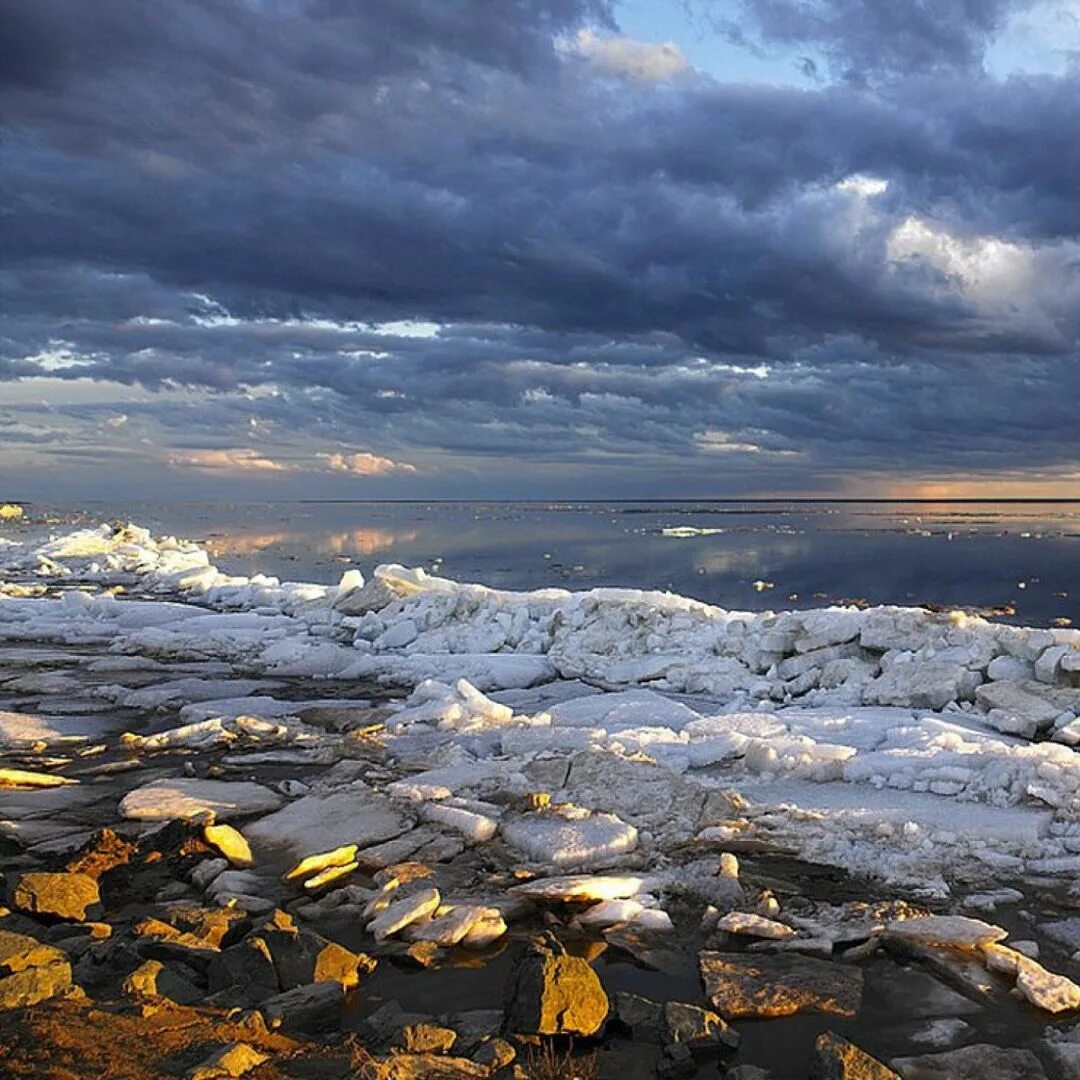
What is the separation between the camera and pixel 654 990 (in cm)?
417

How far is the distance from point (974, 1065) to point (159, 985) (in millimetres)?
3139

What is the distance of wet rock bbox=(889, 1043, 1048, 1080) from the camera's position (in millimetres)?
3471

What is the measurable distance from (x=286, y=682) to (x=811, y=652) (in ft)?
20.4

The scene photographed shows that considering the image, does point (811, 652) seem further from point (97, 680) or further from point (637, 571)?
point (637, 571)

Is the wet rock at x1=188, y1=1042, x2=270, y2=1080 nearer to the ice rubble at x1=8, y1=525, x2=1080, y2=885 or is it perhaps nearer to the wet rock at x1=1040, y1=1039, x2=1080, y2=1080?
the ice rubble at x1=8, y1=525, x2=1080, y2=885

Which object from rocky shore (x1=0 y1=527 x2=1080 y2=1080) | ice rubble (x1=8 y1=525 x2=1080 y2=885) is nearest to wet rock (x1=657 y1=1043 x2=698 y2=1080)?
rocky shore (x1=0 y1=527 x2=1080 y2=1080)

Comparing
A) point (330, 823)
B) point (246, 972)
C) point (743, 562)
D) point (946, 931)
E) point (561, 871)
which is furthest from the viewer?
point (743, 562)

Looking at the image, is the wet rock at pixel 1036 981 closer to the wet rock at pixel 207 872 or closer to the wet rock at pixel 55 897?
the wet rock at pixel 207 872

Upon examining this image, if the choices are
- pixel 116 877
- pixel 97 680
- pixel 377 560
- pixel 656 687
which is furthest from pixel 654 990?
pixel 377 560

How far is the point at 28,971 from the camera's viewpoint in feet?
12.3

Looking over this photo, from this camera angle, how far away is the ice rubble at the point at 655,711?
6.01 metres

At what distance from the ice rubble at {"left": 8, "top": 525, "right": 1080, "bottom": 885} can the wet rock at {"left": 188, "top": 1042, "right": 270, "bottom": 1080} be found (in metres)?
2.50

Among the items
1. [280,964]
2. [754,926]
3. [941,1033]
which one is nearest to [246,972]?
[280,964]

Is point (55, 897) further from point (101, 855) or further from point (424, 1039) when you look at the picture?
point (424, 1039)
